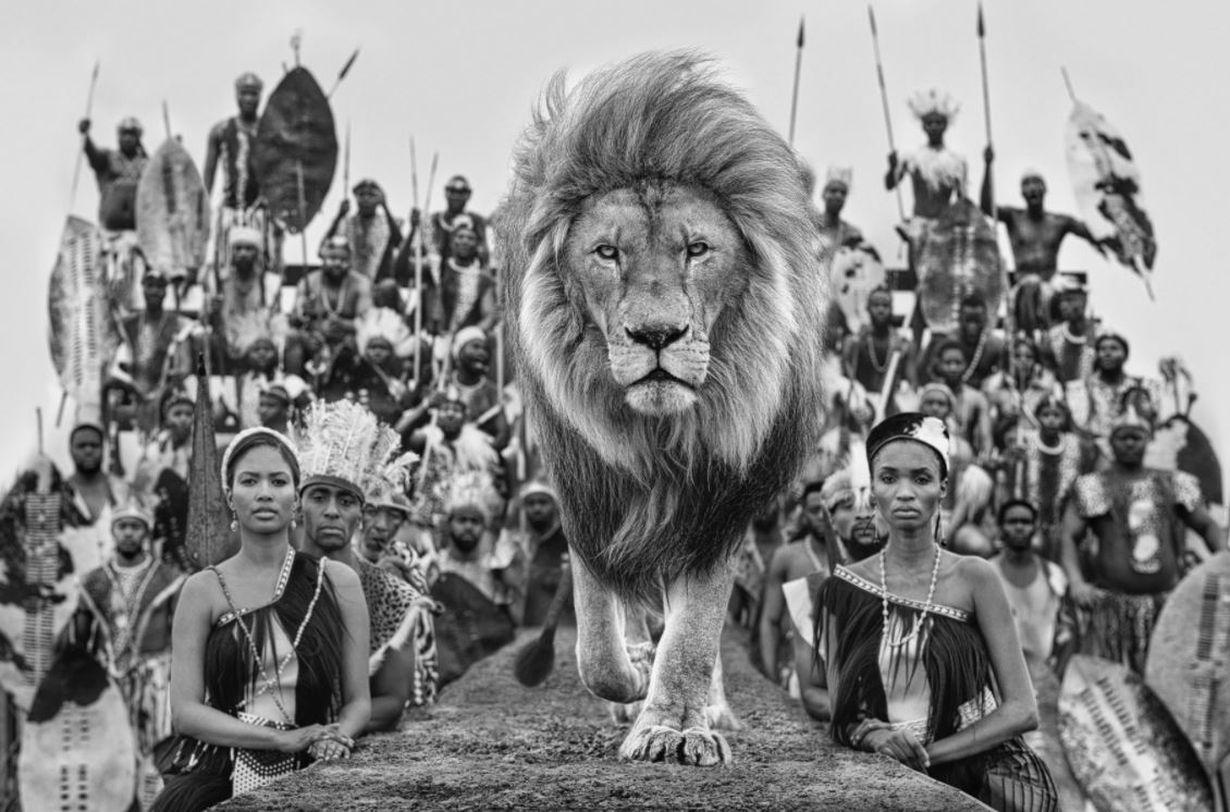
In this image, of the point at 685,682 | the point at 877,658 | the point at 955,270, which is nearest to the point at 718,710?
the point at 685,682

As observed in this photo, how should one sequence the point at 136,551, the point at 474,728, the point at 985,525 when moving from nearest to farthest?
the point at 474,728 → the point at 136,551 → the point at 985,525

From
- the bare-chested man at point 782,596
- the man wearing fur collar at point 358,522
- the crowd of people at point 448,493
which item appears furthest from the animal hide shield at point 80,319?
the man wearing fur collar at point 358,522

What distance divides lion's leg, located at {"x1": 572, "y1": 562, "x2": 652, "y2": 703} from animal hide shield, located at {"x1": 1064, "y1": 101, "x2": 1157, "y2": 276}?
26.6 ft

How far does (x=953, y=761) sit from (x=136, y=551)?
556 cm

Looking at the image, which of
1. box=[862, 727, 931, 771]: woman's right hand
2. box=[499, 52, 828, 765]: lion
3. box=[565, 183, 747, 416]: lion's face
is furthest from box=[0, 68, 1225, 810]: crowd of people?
box=[565, 183, 747, 416]: lion's face

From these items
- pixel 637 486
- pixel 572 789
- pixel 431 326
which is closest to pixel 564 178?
pixel 637 486

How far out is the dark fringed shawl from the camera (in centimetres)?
358

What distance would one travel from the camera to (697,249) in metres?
3.94

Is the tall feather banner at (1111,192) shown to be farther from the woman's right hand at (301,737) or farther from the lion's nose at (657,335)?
the woman's right hand at (301,737)

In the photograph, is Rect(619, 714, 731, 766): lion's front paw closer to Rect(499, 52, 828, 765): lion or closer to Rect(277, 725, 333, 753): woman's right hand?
Rect(499, 52, 828, 765): lion

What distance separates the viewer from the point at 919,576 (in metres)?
3.71

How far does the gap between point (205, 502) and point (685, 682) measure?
4.57ft

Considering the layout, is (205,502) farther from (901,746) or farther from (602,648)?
(901,746)

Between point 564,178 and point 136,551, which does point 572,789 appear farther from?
point 136,551
